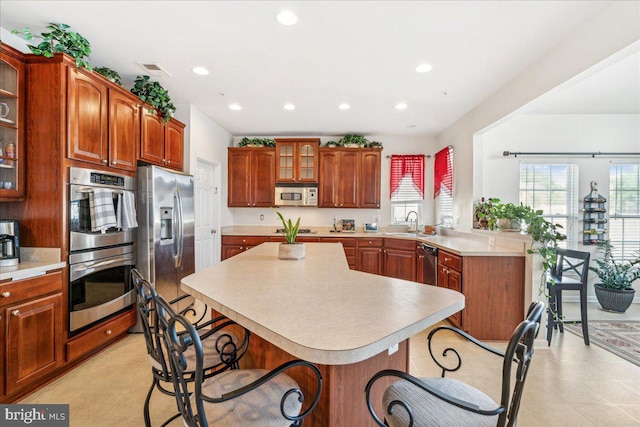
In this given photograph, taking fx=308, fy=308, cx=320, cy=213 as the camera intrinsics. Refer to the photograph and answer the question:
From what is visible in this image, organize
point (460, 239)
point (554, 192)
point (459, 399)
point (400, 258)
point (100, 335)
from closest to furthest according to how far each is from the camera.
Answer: point (459, 399), point (100, 335), point (460, 239), point (554, 192), point (400, 258)

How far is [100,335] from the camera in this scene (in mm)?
2629

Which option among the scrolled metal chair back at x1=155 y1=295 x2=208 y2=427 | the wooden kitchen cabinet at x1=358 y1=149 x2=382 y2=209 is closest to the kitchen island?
the scrolled metal chair back at x1=155 y1=295 x2=208 y2=427

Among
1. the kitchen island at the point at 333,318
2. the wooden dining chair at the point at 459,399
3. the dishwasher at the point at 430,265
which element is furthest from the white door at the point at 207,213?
the wooden dining chair at the point at 459,399

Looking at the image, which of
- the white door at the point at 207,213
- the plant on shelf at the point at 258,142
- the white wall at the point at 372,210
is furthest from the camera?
the white wall at the point at 372,210

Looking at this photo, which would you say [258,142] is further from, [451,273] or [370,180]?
[451,273]

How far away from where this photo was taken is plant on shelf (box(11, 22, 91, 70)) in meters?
2.21

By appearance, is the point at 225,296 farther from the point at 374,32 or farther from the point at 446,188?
the point at 446,188

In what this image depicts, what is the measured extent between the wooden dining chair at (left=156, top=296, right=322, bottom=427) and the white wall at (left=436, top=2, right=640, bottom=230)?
8.89 ft

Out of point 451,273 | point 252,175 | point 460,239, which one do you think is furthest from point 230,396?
point 252,175

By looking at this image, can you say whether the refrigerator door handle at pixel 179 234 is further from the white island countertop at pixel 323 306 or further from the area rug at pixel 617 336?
the area rug at pixel 617 336

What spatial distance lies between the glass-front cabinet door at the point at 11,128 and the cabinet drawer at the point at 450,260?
3823mm

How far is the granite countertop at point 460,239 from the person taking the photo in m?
3.09

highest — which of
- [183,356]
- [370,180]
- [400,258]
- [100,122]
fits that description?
[100,122]

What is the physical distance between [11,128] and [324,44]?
7.94 feet
